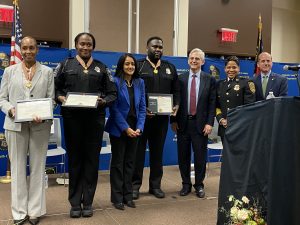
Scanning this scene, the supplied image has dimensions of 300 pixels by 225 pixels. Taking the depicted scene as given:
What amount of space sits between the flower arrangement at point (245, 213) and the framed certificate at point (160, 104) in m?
1.94

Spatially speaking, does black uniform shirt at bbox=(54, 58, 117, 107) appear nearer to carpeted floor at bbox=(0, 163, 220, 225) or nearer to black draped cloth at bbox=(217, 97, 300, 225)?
carpeted floor at bbox=(0, 163, 220, 225)

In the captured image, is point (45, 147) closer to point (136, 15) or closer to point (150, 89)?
point (150, 89)

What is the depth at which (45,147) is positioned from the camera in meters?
3.23

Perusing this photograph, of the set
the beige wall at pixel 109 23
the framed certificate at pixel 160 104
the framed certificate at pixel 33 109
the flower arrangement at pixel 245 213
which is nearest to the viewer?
the flower arrangement at pixel 245 213

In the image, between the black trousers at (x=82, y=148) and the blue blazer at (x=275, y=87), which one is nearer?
the black trousers at (x=82, y=148)

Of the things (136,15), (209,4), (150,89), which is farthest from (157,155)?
(209,4)

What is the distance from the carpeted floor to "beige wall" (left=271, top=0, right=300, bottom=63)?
23.6ft

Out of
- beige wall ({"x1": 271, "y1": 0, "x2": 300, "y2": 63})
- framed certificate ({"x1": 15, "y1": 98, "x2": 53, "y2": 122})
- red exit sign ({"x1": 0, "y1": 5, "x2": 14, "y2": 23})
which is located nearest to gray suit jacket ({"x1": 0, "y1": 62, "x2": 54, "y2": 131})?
framed certificate ({"x1": 15, "y1": 98, "x2": 53, "y2": 122})

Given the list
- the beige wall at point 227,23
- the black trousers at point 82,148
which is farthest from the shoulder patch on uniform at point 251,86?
the beige wall at point 227,23

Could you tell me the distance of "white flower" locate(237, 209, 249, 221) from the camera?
1.93 meters

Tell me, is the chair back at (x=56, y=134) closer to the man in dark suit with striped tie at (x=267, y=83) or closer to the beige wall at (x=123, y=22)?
the beige wall at (x=123, y=22)

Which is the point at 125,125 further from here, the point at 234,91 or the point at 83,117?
the point at 234,91

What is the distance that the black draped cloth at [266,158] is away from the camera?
172 cm

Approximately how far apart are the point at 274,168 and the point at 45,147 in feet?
7.10
